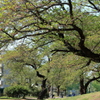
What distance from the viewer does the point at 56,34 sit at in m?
9.80

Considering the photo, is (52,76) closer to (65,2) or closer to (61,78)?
(61,78)

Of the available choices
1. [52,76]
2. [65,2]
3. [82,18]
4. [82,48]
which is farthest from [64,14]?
[52,76]

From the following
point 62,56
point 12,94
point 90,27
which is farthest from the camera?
point 12,94

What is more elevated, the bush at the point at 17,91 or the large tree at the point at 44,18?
the large tree at the point at 44,18

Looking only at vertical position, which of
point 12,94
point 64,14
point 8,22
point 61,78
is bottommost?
point 12,94

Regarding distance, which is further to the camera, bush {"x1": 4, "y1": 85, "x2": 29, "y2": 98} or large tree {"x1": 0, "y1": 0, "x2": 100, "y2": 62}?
bush {"x1": 4, "y1": 85, "x2": 29, "y2": 98}

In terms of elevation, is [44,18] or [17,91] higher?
[44,18]

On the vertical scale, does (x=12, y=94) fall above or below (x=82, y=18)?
below

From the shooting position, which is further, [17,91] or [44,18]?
[17,91]

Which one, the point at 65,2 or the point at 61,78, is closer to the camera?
the point at 65,2

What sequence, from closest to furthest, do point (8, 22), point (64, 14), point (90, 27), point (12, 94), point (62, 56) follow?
point (8, 22), point (64, 14), point (90, 27), point (62, 56), point (12, 94)

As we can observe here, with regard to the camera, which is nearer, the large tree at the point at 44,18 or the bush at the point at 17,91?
the large tree at the point at 44,18

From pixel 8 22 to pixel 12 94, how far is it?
92.8 feet

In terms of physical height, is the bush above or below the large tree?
below
